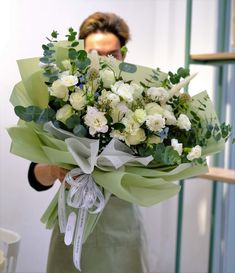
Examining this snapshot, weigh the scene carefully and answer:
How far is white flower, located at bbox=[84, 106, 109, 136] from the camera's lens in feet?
2.62

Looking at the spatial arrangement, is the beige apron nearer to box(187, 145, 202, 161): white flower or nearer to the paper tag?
the paper tag

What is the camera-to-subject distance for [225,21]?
212cm

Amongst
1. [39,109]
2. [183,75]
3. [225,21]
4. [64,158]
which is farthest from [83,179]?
[225,21]

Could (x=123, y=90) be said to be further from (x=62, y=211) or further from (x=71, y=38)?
(x=62, y=211)

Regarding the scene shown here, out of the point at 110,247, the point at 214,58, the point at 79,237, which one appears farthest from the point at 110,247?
the point at 214,58

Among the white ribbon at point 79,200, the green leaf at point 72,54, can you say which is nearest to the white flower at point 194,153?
the white ribbon at point 79,200

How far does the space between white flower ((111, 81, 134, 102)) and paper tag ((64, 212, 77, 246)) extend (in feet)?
0.91

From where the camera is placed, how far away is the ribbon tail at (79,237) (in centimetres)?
86

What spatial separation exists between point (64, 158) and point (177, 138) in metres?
0.25

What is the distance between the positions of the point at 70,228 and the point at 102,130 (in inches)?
9.2

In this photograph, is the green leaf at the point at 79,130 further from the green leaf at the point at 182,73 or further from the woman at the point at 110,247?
the green leaf at the point at 182,73

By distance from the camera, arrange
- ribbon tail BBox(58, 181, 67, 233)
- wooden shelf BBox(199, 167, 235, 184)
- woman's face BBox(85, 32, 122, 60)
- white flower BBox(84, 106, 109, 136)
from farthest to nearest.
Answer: wooden shelf BBox(199, 167, 235, 184) → woman's face BBox(85, 32, 122, 60) → ribbon tail BBox(58, 181, 67, 233) → white flower BBox(84, 106, 109, 136)

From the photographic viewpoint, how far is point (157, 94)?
872 millimetres

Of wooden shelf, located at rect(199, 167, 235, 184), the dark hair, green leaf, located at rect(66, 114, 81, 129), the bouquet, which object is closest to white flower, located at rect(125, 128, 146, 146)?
the bouquet
